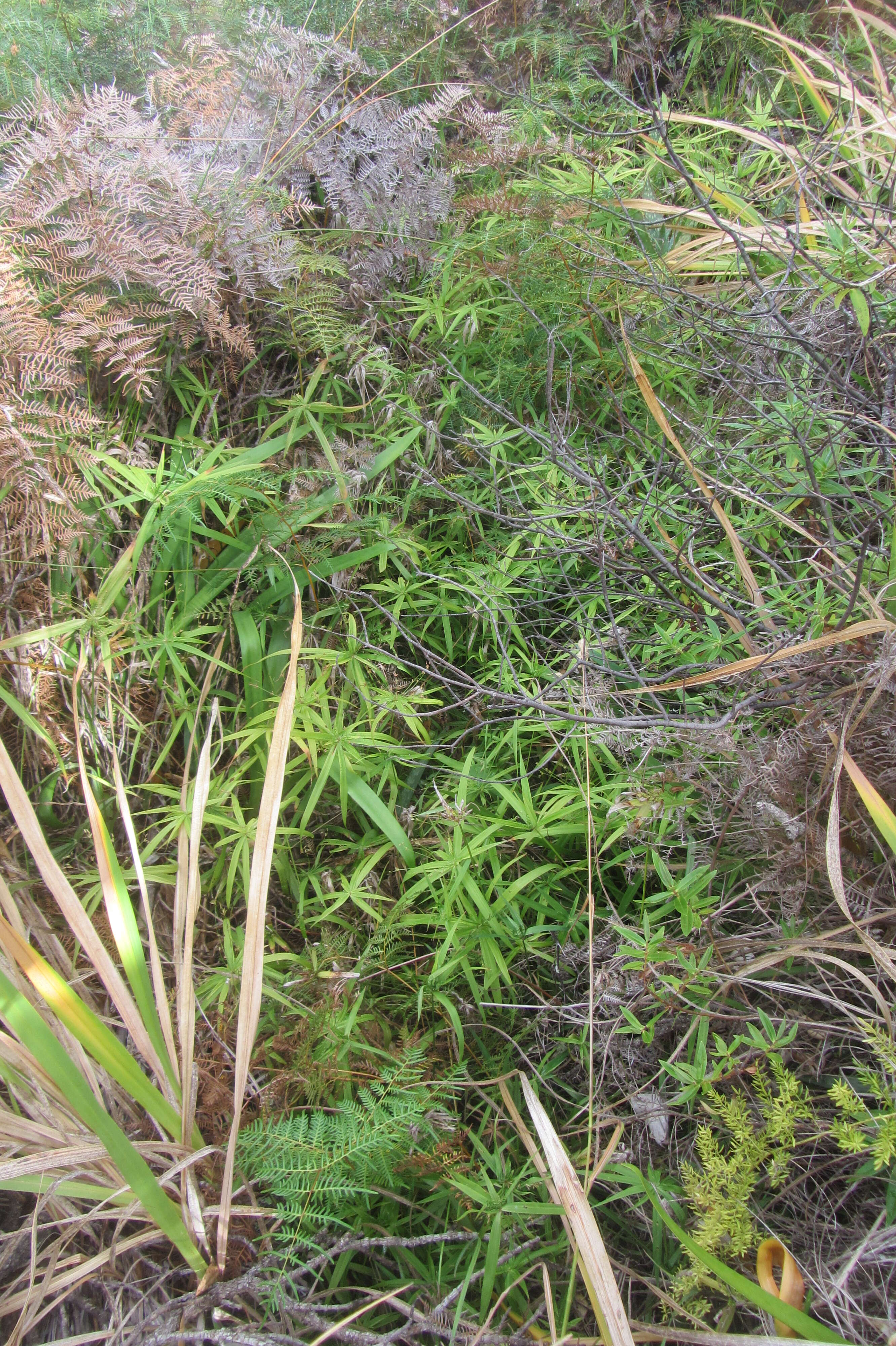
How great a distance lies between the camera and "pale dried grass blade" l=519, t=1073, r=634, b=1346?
999mm

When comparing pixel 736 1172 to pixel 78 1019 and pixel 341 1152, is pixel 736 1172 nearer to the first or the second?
pixel 341 1152

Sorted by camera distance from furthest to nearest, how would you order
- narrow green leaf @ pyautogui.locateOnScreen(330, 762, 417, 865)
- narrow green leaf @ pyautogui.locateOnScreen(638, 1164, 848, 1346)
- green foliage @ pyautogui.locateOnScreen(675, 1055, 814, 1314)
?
narrow green leaf @ pyautogui.locateOnScreen(330, 762, 417, 865), green foliage @ pyautogui.locateOnScreen(675, 1055, 814, 1314), narrow green leaf @ pyautogui.locateOnScreen(638, 1164, 848, 1346)

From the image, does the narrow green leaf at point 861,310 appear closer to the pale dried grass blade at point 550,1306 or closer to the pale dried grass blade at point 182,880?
the pale dried grass blade at point 182,880

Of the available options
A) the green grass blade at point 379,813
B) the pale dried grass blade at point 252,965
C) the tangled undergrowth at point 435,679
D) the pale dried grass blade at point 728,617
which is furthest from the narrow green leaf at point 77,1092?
the pale dried grass blade at point 728,617

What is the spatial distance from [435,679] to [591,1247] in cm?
108

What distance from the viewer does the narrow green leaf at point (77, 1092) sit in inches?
38.8

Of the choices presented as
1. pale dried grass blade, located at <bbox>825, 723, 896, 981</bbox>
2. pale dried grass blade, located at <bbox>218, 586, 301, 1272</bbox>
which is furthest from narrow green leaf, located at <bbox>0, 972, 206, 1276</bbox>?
pale dried grass blade, located at <bbox>825, 723, 896, 981</bbox>

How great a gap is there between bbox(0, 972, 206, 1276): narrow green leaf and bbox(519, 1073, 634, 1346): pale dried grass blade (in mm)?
545

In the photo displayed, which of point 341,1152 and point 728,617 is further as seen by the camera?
point 728,617

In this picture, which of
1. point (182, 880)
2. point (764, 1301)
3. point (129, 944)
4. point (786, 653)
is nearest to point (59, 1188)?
point (129, 944)

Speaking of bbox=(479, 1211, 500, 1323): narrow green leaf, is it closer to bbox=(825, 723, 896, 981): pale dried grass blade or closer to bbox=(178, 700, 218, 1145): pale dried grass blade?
bbox=(178, 700, 218, 1145): pale dried grass blade

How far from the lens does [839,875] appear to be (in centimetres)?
116

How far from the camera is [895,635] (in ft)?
4.09

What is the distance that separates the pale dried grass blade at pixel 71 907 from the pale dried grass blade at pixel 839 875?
1.07 metres
